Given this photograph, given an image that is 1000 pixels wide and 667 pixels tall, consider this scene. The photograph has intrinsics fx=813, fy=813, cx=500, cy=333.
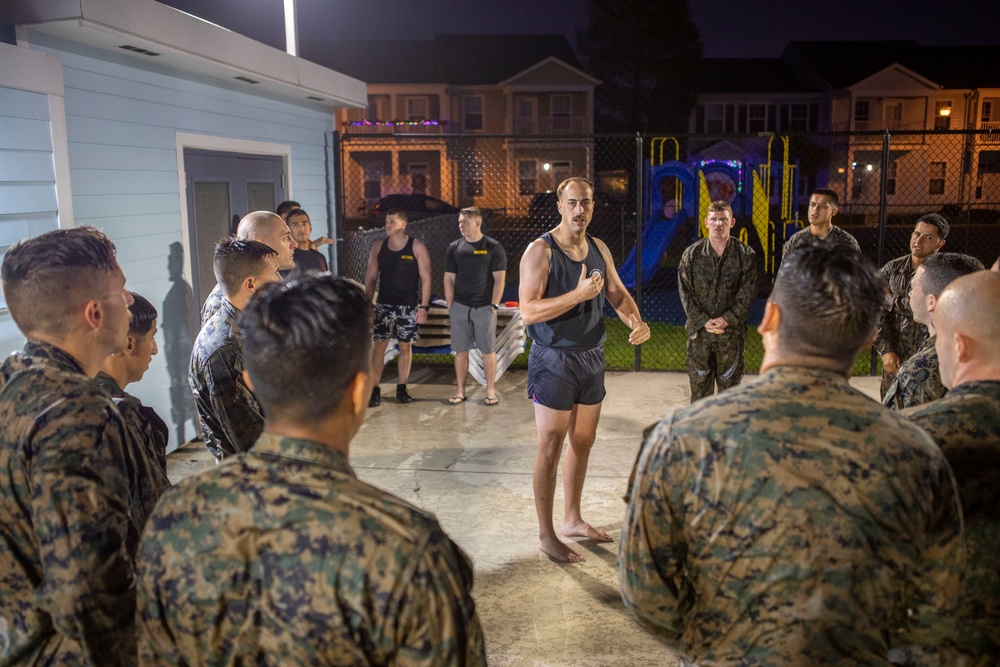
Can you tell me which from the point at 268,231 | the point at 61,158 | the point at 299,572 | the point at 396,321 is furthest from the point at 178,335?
the point at 299,572

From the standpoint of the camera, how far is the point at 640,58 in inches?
1549

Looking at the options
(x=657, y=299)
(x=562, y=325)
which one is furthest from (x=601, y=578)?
(x=657, y=299)

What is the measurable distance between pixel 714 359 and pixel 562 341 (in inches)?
106

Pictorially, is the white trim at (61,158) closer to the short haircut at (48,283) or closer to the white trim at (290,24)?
the white trim at (290,24)

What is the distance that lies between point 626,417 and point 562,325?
122 inches

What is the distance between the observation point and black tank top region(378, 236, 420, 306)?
8.31m

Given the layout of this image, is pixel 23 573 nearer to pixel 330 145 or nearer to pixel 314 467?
pixel 314 467

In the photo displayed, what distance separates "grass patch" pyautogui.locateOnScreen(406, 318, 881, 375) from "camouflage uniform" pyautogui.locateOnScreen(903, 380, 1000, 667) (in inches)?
292

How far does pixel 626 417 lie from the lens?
7.61 metres

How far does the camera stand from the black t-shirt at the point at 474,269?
26.9ft

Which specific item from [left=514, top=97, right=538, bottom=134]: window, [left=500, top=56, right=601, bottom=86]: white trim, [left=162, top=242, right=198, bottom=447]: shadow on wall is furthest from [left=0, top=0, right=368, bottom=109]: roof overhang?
[left=514, top=97, right=538, bottom=134]: window

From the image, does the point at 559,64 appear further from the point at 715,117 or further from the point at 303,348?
the point at 303,348

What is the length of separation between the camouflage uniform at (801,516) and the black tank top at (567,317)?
9.29 feet

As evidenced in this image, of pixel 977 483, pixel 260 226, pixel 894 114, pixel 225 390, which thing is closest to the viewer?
pixel 977 483
